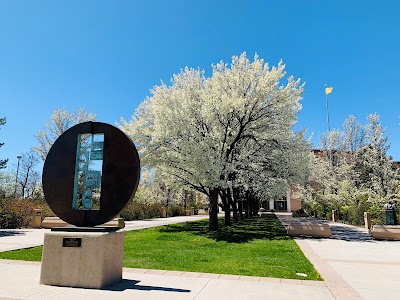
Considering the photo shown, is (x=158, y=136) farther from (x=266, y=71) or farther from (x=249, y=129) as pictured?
(x=266, y=71)

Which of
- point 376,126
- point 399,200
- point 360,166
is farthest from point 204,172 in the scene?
point 360,166

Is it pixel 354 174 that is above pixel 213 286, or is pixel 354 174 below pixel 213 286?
above

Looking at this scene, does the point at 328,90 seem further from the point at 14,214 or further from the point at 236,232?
the point at 14,214

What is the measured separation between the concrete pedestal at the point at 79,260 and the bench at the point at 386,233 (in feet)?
49.8

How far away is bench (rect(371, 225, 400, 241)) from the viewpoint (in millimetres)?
16281

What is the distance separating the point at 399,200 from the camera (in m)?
19.7

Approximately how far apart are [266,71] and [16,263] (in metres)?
16.2

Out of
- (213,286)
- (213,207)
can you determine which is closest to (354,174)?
(213,207)

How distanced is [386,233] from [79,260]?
16290 millimetres

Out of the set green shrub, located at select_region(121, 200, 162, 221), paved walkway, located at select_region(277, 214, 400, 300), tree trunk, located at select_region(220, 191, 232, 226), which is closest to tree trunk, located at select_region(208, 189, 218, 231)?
tree trunk, located at select_region(220, 191, 232, 226)

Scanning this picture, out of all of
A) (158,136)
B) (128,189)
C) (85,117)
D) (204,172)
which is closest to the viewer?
(128,189)

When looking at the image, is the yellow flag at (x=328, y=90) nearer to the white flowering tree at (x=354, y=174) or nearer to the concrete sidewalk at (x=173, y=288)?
the white flowering tree at (x=354, y=174)

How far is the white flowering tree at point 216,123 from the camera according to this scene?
17.4m

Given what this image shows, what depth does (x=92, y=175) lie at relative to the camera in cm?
714
